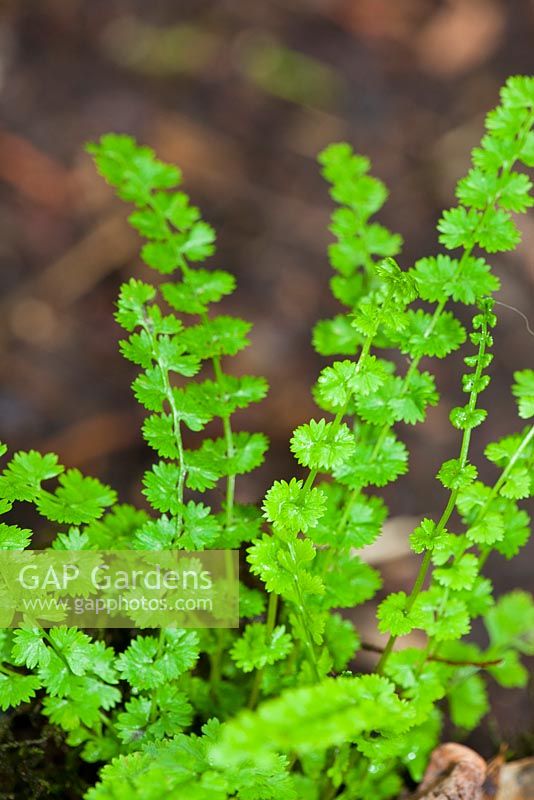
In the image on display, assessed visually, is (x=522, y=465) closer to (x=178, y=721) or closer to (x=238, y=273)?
(x=178, y=721)

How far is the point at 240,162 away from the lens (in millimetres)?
4055

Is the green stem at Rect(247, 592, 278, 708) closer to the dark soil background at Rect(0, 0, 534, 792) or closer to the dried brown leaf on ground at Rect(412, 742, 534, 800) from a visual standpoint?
the dried brown leaf on ground at Rect(412, 742, 534, 800)

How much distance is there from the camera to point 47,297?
145 inches

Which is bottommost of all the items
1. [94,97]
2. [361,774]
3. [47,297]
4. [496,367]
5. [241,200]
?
[361,774]

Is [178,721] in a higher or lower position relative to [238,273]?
lower

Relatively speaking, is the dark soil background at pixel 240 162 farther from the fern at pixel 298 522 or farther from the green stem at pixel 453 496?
the green stem at pixel 453 496

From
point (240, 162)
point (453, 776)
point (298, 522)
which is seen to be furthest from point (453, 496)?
point (240, 162)

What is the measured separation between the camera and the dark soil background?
3.45 meters

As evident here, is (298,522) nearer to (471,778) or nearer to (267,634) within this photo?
(267,634)

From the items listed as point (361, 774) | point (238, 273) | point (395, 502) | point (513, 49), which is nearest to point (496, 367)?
point (395, 502)

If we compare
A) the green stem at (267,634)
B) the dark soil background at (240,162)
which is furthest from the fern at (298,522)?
the dark soil background at (240,162)

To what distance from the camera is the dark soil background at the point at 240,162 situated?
345 cm

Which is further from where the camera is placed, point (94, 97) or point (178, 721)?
point (94, 97)

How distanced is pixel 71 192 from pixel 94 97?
21.4 inches
